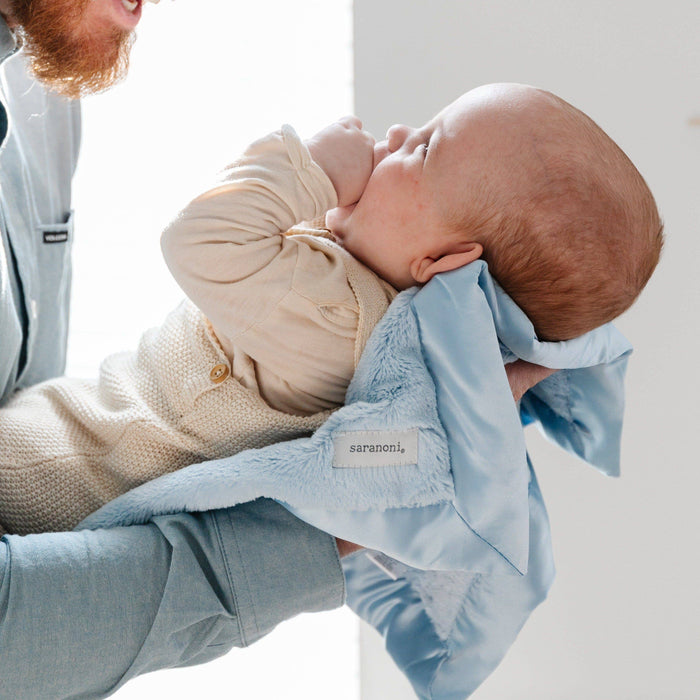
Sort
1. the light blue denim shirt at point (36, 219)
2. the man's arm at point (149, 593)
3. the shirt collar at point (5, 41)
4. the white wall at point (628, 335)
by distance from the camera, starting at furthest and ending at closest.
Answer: the white wall at point (628, 335)
the light blue denim shirt at point (36, 219)
the shirt collar at point (5, 41)
the man's arm at point (149, 593)

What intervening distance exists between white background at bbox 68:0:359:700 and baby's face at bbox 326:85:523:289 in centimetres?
81

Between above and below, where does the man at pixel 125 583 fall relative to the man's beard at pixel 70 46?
below

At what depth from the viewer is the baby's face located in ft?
2.79

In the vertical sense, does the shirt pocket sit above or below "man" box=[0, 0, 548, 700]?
above

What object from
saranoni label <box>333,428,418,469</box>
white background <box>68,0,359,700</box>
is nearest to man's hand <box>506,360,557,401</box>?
saranoni label <box>333,428,418,469</box>

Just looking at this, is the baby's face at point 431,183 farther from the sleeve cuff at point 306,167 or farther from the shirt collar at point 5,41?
the shirt collar at point 5,41

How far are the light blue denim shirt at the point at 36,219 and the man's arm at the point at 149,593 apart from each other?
1.20ft

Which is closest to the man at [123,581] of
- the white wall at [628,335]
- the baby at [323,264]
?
the baby at [323,264]

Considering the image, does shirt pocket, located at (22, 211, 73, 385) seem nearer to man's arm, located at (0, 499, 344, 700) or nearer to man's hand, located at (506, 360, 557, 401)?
man's arm, located at (0, 499, 344, 700)

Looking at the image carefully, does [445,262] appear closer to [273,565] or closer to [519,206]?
[519,206]

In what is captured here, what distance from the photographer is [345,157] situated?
2.93 ft

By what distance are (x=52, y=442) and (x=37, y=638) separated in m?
0.23

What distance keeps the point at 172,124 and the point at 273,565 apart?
116 cm

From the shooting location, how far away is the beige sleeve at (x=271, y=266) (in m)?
0.81
